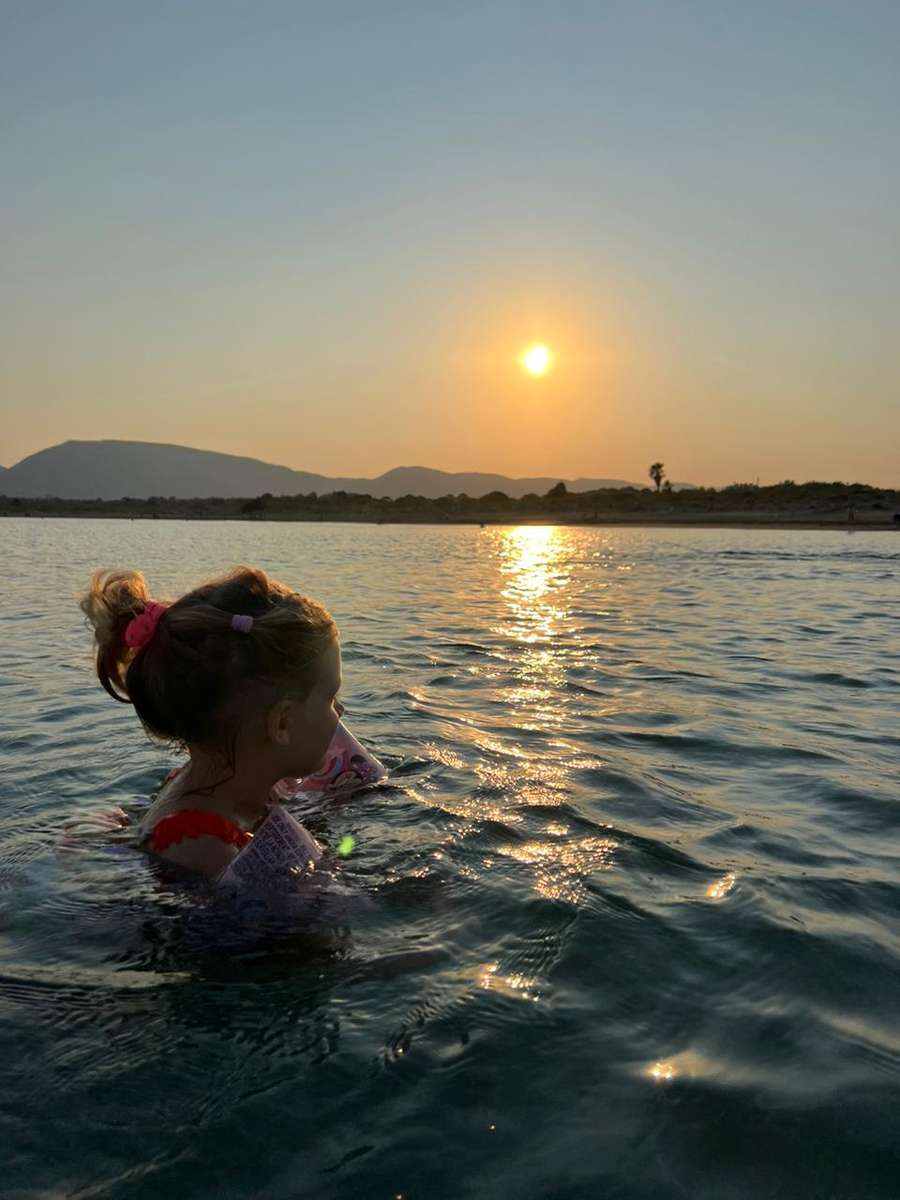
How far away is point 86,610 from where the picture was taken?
4.04 m

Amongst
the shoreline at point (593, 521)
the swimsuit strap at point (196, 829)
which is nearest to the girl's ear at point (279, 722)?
the swimsuit strap at point (196, 829)

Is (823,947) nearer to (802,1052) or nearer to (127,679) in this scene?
(802,1052)

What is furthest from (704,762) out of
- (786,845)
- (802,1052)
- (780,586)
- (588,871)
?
(780,586)

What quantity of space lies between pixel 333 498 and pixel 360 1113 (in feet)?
437

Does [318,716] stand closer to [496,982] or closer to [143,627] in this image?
[143,627]

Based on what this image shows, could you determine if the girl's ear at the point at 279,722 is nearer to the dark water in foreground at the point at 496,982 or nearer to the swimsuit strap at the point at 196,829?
the swimsuit strap at the point at 196,829

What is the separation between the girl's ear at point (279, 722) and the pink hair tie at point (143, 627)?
60cm

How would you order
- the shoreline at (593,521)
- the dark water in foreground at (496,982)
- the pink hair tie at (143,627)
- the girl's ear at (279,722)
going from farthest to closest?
the shoreline at (593,521) < the girl's ear at (279,722) < the pink hair tie at (143,627) < the dark water in foreground at (496,982)

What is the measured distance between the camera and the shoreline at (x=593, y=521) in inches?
2965

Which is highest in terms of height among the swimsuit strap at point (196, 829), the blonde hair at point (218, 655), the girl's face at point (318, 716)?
the blonde hair at point (218, 655)

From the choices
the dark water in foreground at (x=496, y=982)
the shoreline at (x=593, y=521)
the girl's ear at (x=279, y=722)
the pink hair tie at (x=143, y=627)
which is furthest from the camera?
the shoreline at (x=593, y=521)

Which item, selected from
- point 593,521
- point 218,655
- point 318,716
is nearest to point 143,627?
point 218,655

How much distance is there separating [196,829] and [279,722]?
0.61m

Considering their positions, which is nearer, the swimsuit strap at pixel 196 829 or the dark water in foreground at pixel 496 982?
the dark water in foreground at pixel 496 982
